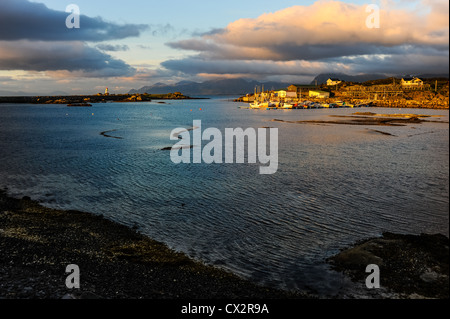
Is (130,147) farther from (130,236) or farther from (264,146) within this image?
(130,236)

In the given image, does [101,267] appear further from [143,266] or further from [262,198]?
[262,198]

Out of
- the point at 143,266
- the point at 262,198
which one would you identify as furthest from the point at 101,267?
the point at 262,198

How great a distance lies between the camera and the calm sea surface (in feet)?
49.9

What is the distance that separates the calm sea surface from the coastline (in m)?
1.19

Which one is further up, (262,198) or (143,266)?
(262,198)

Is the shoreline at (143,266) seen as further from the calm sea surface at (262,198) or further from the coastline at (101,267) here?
the calm sea surface at (262,198)

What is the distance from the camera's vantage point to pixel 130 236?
16672 mm

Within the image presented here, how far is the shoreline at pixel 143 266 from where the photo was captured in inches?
428

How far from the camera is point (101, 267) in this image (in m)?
12.7

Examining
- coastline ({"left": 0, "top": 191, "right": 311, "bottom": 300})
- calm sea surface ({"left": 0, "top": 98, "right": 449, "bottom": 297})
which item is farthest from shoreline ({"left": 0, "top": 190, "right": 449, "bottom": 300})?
calm sea surface ({"left": 0, "top": 98, "right": 449, "bottom": 297})

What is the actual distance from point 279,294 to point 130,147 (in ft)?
127

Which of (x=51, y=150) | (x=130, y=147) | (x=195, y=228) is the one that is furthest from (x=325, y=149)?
(x=51, y=150)

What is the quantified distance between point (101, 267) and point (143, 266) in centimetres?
158

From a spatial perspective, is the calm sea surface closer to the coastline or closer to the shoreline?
the shoreline
